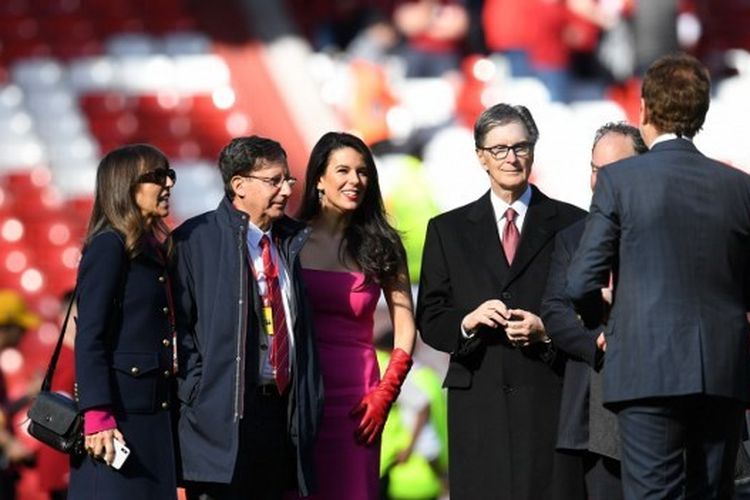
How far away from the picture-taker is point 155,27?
15.0 meters

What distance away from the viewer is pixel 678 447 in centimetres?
487

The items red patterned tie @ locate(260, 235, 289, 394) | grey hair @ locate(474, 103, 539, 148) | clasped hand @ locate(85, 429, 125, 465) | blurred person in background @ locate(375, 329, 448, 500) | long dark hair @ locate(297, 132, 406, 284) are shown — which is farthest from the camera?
blurred person in background @ locate(375, 329, 448, 500)

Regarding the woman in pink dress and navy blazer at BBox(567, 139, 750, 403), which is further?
the woman in pink dress

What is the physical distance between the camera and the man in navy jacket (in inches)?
222

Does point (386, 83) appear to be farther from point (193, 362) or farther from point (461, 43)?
point (193, 362)

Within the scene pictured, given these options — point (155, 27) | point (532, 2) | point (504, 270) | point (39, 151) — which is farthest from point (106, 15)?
point (504, 270)

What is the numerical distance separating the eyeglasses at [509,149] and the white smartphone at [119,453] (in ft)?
5.07

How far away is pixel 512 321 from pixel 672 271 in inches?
40.1

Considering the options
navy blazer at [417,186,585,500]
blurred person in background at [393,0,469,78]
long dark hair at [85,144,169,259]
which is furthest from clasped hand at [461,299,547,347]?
blurred person in background at [393,0,469,78]

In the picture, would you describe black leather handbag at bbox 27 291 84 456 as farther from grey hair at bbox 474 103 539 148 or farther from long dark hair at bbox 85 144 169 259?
grey hair at bbox 474 103 539 148

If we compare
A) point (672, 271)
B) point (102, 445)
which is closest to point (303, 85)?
point (102, 445)

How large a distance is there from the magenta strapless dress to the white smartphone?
0.85 meters

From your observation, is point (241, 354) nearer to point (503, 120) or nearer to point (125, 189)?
point (125, 189)

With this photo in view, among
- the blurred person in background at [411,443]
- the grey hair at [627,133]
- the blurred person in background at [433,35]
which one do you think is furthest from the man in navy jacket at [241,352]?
the blurred person in background at [433,35]
